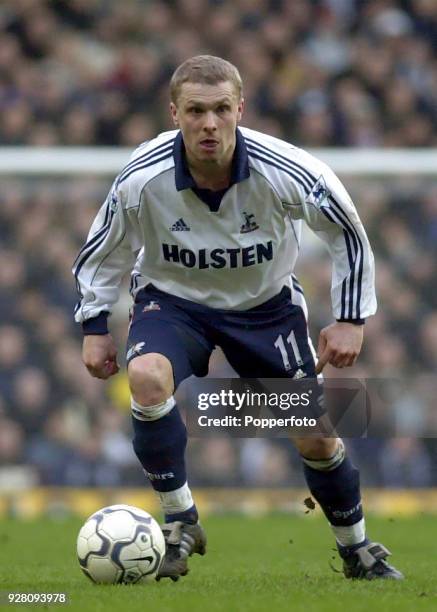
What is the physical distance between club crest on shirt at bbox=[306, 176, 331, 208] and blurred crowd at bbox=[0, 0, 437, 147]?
24.3 feet

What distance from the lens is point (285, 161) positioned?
523 centimetres

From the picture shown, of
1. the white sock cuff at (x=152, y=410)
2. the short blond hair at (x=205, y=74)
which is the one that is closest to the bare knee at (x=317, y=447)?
the white sock cuff at (x=152, y=410)

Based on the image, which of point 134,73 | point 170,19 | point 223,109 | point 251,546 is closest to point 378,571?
point 223,109

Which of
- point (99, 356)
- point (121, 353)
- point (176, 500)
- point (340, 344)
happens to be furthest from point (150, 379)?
point (121, 353)

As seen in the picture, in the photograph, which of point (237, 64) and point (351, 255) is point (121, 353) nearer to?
point (237, 64)

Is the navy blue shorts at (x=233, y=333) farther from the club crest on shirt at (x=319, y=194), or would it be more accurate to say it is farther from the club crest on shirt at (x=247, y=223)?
the club crest on shirt at (x=319, y=194)

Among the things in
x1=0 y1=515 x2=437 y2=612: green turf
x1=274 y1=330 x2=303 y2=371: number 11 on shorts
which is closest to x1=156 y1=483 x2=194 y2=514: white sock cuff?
x1=0 y1=515 x2=437 y2=612: green turf

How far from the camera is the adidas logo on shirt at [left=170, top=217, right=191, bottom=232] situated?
529 cm

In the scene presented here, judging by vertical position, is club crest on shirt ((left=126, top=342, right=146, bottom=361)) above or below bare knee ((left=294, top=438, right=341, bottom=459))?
above

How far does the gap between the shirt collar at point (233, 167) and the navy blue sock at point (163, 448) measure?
84cm

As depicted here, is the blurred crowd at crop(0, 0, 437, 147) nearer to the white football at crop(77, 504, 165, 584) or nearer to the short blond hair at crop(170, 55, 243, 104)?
the short blond hair at crop(170, 55, 243, 104)

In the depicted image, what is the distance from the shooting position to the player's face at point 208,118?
5043mm

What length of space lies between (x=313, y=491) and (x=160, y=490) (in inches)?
26.9

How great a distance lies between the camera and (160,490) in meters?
5.26
